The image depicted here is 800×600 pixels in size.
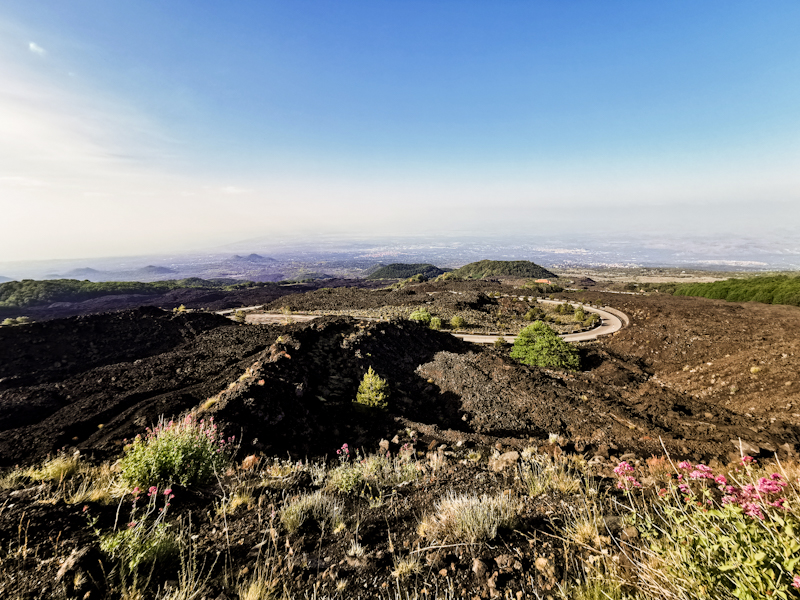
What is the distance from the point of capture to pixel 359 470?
4707mm

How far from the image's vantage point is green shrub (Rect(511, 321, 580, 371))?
16109mm

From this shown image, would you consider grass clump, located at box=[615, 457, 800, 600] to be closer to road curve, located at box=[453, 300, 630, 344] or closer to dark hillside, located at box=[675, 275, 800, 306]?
road curve, located at box=[453, 300, 630, 344]

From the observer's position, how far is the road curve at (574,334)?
23.5m

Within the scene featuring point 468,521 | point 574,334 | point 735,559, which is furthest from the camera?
point 574,334

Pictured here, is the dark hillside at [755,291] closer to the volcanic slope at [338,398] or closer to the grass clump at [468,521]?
the volcanic slope at [338,398]

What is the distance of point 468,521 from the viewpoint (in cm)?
305

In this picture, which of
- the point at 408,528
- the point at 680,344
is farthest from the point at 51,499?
the point at 680,344

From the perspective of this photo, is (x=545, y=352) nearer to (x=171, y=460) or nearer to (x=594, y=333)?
(x=594, y=333)

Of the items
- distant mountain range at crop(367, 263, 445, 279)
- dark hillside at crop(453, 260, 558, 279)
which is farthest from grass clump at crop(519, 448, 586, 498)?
distant mountain range at crop(367, 263, 445, 279)

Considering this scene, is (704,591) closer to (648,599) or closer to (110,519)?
(648,599)

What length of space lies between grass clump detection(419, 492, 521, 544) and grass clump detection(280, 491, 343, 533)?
3.22 ft

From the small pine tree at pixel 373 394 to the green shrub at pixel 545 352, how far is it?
9637 millimetres

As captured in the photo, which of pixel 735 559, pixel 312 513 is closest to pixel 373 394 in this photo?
pixel 312 513

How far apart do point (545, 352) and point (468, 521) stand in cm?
1491
